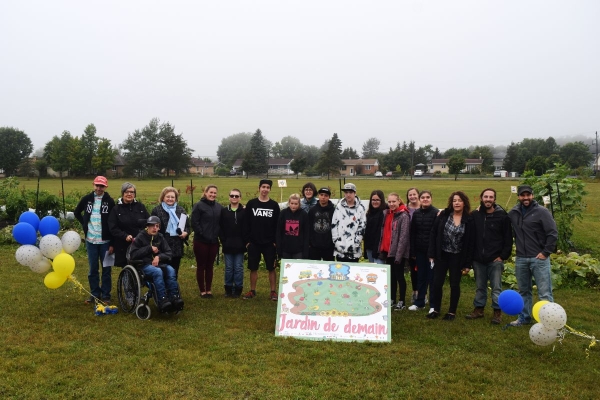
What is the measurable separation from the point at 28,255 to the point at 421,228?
512 cm

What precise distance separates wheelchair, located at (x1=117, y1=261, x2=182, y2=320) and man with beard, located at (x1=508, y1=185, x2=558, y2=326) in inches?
170

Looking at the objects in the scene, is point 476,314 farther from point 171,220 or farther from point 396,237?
point 171,220

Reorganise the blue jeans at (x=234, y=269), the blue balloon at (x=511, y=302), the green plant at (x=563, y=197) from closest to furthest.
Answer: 1. the blue balloon at (x=511, y=302)
2. the blue jeans at (x=234, y=269)
3. the green plant at (x=563, y=197)

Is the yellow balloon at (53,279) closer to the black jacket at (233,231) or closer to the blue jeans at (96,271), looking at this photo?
the blue jeans at (96,271)

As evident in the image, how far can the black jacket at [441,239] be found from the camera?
228 inches

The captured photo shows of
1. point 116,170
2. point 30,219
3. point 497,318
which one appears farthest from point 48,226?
point 116,170

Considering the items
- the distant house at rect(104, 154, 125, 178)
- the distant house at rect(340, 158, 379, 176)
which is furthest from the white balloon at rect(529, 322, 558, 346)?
the distant house at rect(340, 158, 379, 176)

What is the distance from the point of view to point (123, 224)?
6.20 m

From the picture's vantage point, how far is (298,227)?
6.38 meters

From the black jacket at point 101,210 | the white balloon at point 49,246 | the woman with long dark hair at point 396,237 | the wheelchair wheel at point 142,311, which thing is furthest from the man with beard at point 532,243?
the white balloon at point 49,246

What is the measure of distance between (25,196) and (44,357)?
10590 millimetres

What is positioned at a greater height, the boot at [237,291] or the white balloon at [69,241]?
the white balloon at [69,241]

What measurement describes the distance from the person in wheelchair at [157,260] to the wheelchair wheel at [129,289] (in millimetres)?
161

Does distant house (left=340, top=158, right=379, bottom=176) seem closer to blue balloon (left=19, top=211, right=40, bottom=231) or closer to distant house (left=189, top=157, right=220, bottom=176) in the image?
distant house (left=189, top=157, right=220, bottom=176)
